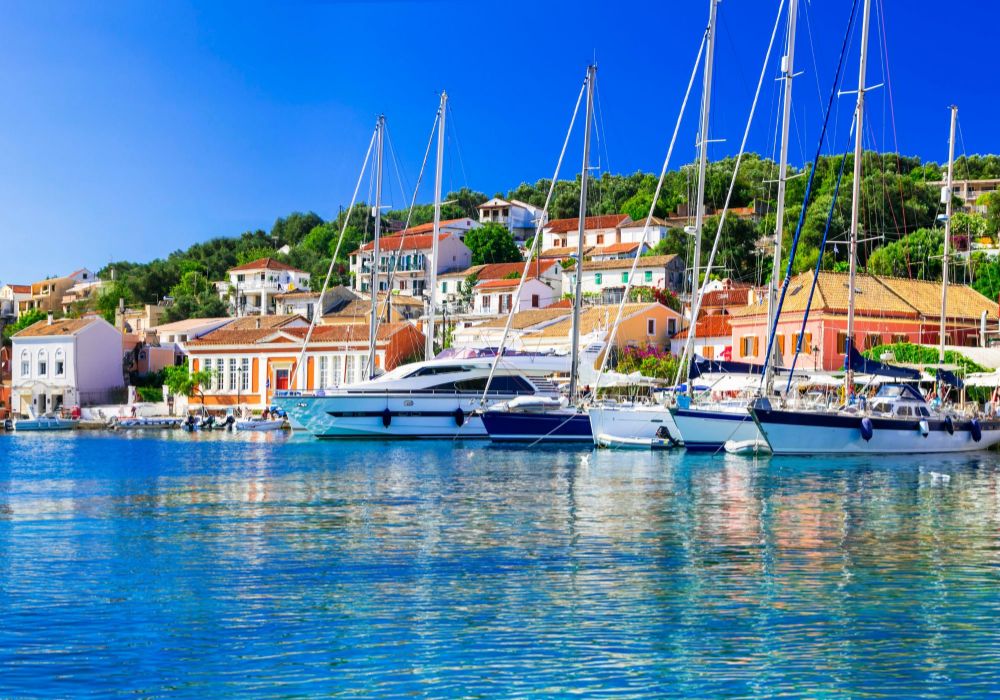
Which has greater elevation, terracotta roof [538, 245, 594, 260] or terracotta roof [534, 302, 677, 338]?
terracotta roof [538, 245, 594, 260]

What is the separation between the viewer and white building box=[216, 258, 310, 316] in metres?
117

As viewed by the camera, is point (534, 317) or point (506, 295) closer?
point (534, 317)

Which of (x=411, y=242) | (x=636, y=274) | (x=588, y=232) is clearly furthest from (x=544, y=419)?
(x=588, y=232)

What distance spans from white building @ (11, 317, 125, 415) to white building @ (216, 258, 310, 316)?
1161 inches

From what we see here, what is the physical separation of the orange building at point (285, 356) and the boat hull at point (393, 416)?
17996 mm

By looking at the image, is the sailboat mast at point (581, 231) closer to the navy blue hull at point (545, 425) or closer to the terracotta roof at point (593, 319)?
the navy blue hull at point (545, 425)

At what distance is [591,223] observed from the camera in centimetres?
11175

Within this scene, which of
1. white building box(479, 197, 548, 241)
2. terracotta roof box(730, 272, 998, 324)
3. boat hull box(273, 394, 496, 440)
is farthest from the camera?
white building box(479, 197, 548, 241)

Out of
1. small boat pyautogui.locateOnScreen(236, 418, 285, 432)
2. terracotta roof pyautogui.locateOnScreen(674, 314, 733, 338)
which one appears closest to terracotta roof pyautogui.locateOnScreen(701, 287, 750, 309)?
terracotta roof pyautogui.locateOnScreen(674, 314, 733, 338)

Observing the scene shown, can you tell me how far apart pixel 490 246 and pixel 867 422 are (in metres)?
74.8

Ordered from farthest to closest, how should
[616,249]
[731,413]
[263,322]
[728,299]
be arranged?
[616,249]
[263,322]
[728,299]
[731,413]

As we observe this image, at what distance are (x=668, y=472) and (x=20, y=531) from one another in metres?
17.9

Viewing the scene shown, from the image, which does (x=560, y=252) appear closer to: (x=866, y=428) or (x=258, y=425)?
(x=258, y=425)

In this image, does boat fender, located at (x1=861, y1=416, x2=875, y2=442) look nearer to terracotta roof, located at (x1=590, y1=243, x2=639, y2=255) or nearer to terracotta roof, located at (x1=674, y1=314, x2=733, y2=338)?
terracotta roof, located at (x1=674, y1=314, x2=733, y2=338)
